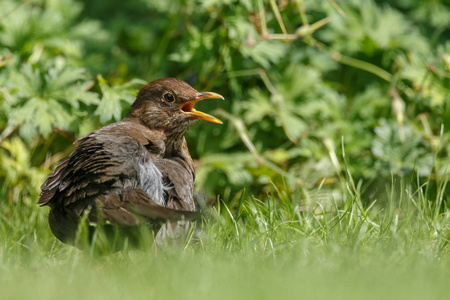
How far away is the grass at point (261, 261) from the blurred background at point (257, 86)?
27.7 inches

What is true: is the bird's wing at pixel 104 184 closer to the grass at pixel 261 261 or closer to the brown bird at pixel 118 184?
the brown bird at pixel 118 184

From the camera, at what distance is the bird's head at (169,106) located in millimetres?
3636

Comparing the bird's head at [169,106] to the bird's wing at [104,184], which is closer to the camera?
the bird's wing at [104,184]

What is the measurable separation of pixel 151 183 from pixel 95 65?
7.18ft

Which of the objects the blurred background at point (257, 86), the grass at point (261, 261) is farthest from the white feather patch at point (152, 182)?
the blurred background at point (257, 86)

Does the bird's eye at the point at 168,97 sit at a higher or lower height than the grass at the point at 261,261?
higher

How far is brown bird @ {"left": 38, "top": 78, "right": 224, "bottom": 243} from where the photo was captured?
2863 mm

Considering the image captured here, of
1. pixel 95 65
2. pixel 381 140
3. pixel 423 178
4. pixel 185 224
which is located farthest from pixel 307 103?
pixel 185 224

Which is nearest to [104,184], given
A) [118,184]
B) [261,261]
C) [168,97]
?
[118,184]

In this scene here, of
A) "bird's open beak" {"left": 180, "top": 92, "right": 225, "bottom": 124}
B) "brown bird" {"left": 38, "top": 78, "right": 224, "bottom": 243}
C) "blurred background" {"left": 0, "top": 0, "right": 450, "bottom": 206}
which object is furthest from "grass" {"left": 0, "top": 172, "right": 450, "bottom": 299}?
"blurred background" {"left": 0, "top": 0, "right": 450, "bottom": 206}

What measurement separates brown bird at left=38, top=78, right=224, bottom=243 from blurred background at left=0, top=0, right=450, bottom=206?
0.63m

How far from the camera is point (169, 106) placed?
366 centimetres

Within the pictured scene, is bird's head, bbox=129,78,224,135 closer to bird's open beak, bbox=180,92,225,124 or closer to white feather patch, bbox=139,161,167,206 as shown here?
bird's open beak, bbox=180,92,225,124

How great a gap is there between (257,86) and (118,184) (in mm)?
2207
